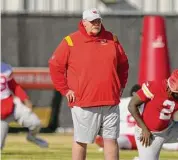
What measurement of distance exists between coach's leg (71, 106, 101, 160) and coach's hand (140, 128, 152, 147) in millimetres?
590

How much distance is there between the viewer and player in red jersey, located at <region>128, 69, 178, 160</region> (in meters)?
10.1

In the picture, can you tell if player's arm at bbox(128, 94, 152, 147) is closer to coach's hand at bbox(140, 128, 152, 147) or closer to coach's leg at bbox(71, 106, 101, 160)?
coach's hand at bbox(140, 128, 152, 147)

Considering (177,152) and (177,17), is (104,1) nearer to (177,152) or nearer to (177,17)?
(177,17)

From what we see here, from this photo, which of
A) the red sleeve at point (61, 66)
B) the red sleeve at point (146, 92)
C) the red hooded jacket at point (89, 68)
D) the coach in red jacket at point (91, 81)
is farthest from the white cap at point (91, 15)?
the red sleeve at point (146, 92)

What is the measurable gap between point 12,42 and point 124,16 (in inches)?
95.5

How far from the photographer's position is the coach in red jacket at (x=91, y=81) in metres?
9.77

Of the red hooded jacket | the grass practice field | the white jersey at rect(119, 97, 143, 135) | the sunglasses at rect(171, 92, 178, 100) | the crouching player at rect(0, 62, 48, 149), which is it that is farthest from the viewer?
the white jersey at rect(119, 97, 143, 135)

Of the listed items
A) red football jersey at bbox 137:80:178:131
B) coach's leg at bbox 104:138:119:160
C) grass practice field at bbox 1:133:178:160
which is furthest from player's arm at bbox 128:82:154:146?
grass practice field at bbox 1:133:178:160

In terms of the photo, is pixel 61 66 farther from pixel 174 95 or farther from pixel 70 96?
pixel 174 95

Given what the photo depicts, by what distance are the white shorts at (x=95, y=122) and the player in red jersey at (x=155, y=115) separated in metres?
0.32

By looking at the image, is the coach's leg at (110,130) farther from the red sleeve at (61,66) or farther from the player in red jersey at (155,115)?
the red sleeve at (61,66)

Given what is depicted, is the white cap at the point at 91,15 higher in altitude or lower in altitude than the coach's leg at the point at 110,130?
higher

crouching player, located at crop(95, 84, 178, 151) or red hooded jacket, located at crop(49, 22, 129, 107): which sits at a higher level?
red hooded jacket, located at crop(49, 22, 129, 107)

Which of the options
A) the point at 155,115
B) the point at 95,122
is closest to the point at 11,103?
the point at 155,115
